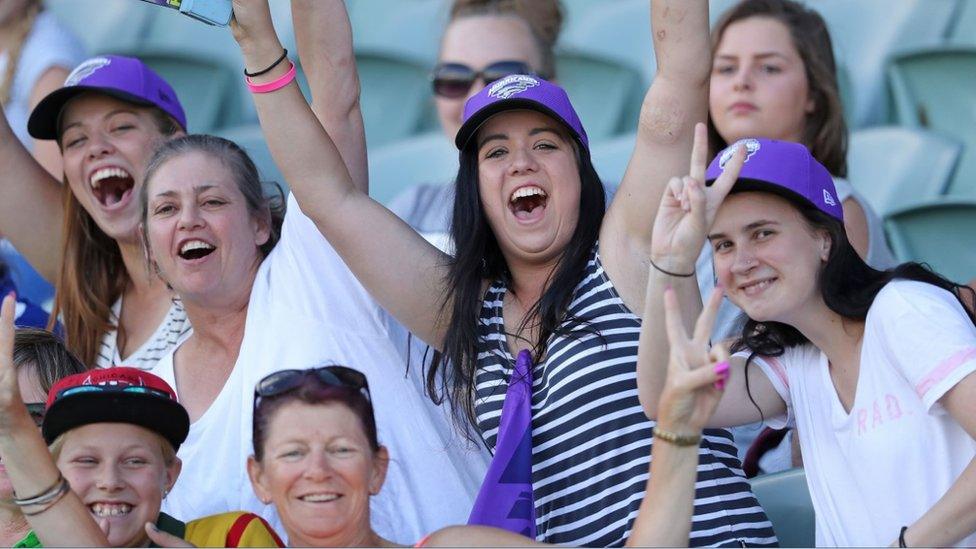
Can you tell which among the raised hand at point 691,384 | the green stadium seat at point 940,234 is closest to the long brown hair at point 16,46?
the green stadium seat at point 940,234

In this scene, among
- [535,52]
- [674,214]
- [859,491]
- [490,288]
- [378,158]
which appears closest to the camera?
[674,214]

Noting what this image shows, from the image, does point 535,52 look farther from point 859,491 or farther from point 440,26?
point 859,491

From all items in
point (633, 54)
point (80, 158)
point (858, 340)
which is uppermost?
point (633, 54)

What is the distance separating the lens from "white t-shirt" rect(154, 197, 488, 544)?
2.55m

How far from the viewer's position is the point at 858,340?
7.53ft

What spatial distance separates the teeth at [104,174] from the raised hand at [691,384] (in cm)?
171

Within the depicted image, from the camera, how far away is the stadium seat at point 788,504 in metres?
2.64

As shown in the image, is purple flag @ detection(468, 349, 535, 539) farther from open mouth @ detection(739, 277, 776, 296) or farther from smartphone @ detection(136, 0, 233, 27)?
smartphone @ detection(136, 0, 233, 27)

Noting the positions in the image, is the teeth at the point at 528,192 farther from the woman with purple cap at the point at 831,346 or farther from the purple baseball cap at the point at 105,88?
the purple baseball cap at the point at 105,88

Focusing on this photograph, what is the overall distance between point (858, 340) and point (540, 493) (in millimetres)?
560

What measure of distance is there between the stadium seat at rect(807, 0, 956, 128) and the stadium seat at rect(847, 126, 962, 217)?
30 centimetres

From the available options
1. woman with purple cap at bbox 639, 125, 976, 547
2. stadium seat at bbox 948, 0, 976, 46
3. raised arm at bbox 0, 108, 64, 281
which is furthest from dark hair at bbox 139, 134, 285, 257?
stadium seat at bbox 948, 0, 976, 46

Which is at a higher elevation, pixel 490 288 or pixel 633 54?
pixel 633 54

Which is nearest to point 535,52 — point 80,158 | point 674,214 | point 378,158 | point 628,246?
point 378,158
